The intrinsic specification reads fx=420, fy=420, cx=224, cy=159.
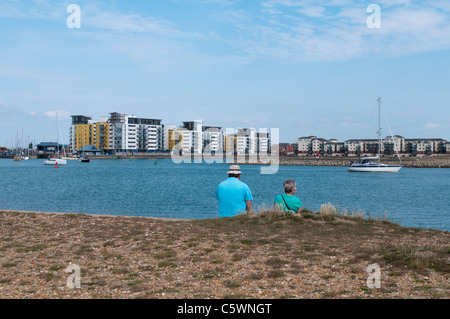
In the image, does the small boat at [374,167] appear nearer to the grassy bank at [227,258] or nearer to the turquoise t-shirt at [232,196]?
the grassy bank at [227,258]

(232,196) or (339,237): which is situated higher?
(232,196)

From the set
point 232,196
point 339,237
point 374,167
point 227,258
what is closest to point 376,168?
point 374,167

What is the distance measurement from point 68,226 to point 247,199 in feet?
18.6

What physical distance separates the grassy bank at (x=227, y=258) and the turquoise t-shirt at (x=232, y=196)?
A: 448mm

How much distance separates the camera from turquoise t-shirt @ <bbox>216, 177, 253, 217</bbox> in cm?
1248

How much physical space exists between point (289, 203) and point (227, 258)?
14.8ft

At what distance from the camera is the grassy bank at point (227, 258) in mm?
7215

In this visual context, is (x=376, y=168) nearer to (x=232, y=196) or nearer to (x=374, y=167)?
(x=374, y=167)

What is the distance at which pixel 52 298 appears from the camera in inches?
271

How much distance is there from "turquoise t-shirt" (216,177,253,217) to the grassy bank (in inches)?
17.6

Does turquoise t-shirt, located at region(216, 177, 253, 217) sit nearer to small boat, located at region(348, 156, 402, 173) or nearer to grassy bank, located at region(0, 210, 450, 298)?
grassy bank, located at region(0, 210, 450, 298)

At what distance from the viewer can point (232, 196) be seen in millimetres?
12883
